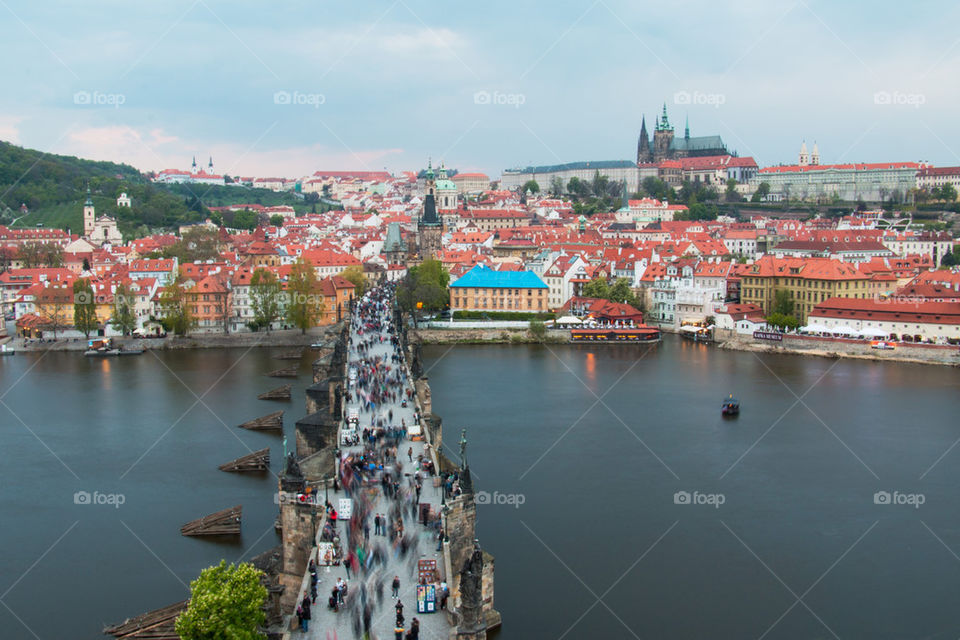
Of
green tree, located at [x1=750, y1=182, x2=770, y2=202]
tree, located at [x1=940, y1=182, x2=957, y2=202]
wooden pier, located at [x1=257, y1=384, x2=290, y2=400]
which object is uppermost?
green tree, located at [x1=750, y1=182, x2=770, y2=202]

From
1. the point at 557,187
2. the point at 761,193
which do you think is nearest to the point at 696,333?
the point at 761,193

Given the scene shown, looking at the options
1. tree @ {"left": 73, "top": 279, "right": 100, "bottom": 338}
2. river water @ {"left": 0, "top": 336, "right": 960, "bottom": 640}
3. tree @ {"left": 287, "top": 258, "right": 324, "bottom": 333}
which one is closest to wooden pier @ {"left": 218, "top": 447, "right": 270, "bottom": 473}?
river water @ {"left": 0, "top": 336, "right": 960, "bottom": 640}

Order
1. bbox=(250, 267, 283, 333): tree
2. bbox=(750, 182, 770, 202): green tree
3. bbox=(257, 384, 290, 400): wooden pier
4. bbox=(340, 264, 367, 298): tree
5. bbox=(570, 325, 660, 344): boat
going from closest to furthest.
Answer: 1. bbox=(257, 384, 290, 400): wooden pier
2. bbox=(250, 267, 283, 333): tree
3. bbox=(570, 325, 660, 344): boat
4. bbox=(340, 264, 367, 298): tree
5. bbox=(750, 182, 770, 202): green tree

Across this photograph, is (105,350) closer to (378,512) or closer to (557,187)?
(378,512)

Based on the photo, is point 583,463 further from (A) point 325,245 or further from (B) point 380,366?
(A) point 325,245

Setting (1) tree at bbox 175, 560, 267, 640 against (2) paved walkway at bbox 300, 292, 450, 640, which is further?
(1) tree at bbox 175, 560, 267, 640

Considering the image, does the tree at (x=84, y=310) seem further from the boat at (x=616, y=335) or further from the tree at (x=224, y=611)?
the tree at (x=224, y=611)

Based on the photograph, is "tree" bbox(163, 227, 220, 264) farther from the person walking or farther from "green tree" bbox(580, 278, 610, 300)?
the person walking
